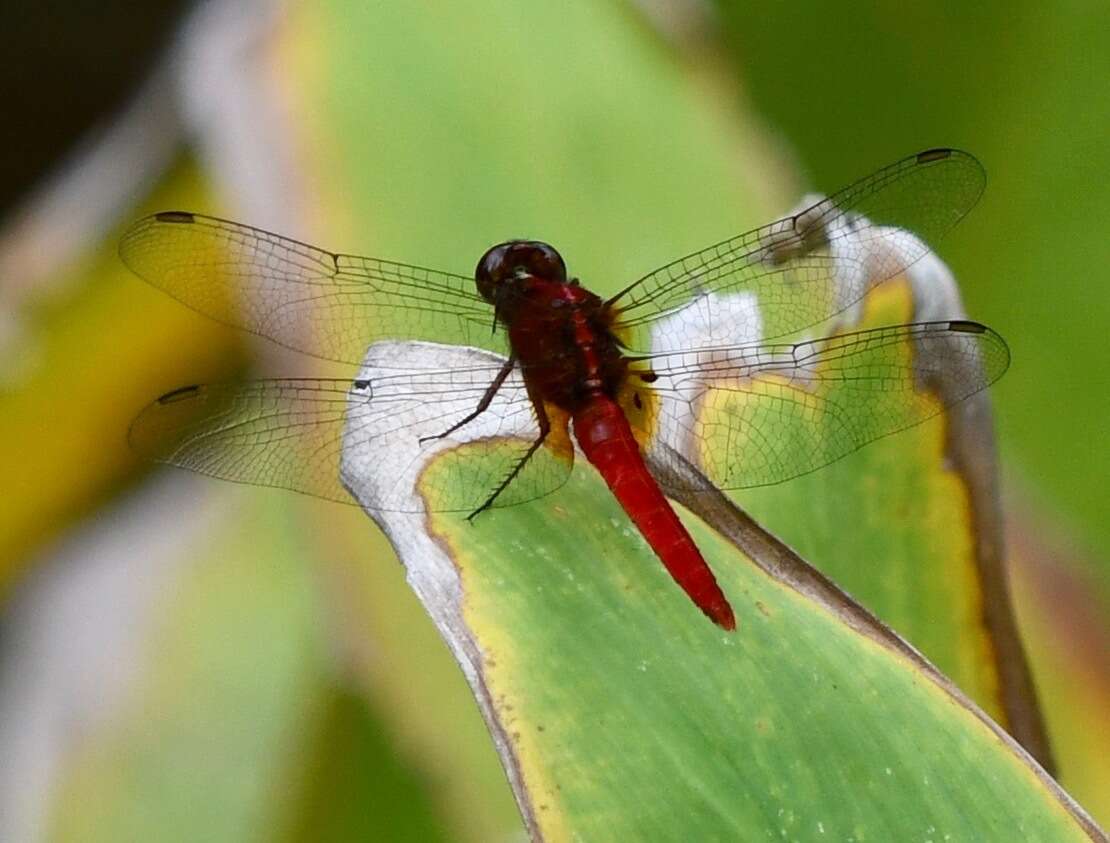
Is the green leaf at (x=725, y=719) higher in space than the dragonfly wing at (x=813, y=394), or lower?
lower

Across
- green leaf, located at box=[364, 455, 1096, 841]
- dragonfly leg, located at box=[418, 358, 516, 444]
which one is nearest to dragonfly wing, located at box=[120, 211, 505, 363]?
dragonfly leg, located at box=[418, 358, 516, 444]

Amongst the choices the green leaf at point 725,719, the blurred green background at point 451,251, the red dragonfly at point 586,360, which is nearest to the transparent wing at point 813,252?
the red dragonfly at point 586,360

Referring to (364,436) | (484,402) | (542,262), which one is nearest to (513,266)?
(542,262)

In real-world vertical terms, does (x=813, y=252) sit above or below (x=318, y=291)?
below

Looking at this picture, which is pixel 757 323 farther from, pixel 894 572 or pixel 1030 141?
pixel 1030 141

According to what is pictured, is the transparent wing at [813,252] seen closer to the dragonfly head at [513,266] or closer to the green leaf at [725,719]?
the dragonfly head at [513,266]

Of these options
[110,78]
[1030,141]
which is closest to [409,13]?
[1030,141]

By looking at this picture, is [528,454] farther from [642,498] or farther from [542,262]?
[542,262]
